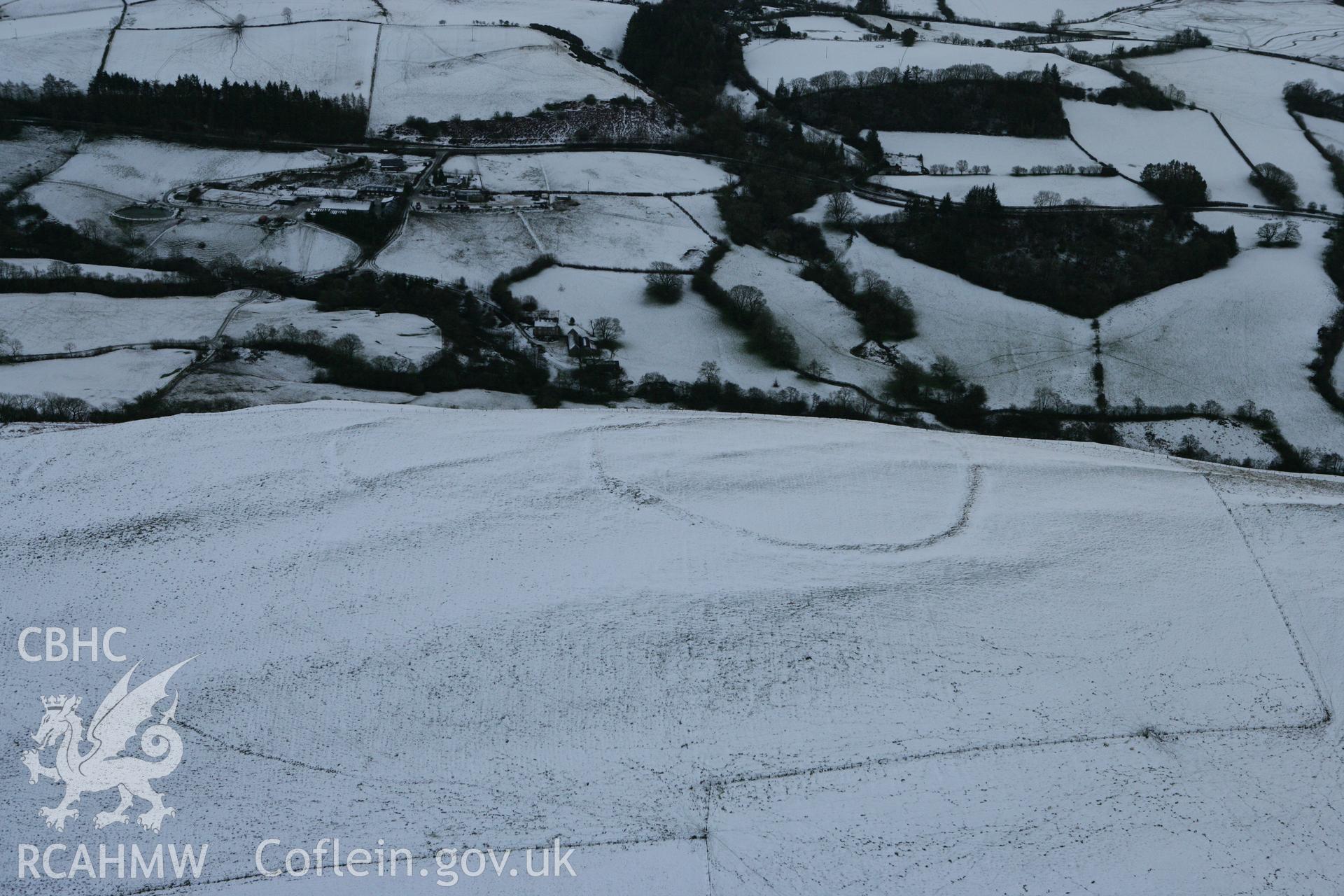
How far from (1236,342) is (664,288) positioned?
132 ft

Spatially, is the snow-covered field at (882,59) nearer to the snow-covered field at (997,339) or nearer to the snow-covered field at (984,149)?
the snow-covered field at (984,149)

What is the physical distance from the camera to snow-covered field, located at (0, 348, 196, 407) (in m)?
52.2

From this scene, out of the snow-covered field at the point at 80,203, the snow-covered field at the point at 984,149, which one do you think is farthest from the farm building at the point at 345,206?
the snow-covered field at the point at 984,149

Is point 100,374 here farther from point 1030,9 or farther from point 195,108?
point 1030,9

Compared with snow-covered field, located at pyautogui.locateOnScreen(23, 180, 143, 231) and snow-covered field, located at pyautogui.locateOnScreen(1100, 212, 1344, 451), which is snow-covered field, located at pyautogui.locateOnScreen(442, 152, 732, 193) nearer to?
snow-covered field, located at pyautogui.locateOnScreen(23, 180, 143, 231)

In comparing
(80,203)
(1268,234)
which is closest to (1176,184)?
(1268,234)

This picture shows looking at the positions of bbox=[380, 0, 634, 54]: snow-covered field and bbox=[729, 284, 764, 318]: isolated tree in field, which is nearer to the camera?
bbox=[729, 284, 764, 318]: isolated tree in field

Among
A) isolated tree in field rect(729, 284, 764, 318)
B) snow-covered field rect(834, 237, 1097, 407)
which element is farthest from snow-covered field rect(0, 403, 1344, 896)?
isolated tree in field rect(729, 284, 764, 318)

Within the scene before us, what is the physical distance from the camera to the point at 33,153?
259 feet

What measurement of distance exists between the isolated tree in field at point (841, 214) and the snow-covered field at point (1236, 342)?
21344 mm

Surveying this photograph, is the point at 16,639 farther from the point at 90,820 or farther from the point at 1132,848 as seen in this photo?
the point at 1132,848

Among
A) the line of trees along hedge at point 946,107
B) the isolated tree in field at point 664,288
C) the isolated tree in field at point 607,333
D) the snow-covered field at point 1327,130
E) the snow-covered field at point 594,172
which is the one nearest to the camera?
the isolated tree in field at point 607,333

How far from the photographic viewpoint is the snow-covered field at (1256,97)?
82188 millimetres

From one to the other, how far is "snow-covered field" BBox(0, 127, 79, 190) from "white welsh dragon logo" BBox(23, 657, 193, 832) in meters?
63.8
